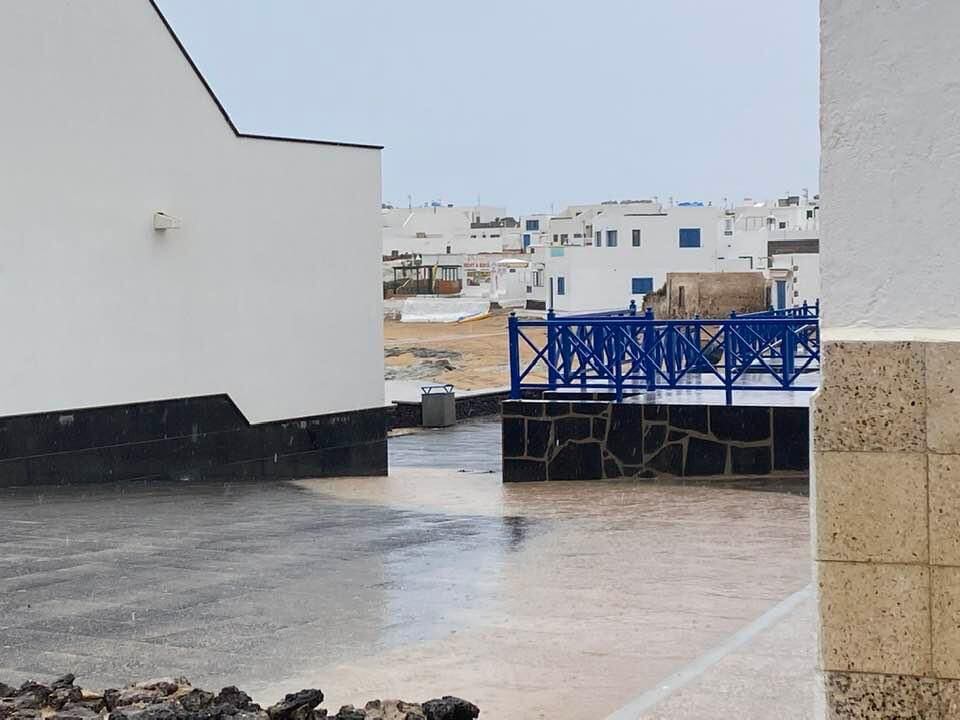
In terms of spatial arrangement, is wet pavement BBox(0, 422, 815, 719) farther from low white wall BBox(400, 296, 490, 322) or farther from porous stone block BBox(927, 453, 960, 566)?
low white wall BBox(400, 296, 490, 322)

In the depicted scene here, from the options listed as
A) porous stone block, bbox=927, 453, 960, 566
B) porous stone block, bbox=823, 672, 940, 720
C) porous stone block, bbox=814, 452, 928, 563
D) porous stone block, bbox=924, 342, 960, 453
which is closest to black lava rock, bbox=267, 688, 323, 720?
porous stone block, bbox=823, 672, 940, 720

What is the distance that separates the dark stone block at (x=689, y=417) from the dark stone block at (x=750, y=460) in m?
0.38

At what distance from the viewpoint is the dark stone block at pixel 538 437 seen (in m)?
14.6

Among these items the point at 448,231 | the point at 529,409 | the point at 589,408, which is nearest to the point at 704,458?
the point at 589,408

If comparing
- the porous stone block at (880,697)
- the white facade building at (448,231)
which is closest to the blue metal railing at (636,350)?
the porous stone block at (880,697)

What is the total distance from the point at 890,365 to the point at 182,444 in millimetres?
12605

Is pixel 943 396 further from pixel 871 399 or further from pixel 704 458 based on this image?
pixel 704 458

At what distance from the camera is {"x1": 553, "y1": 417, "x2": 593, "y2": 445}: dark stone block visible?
1435 cm

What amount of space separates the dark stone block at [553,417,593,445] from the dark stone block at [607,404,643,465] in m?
0.24

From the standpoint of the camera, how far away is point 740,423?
1361cm

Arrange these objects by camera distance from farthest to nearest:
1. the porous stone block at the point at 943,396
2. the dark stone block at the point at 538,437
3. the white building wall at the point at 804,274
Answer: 1. the white building wall at the point at 804,274
2. the dark stone block at the point at 538,437
3. the porous stone block at the point at 943,396

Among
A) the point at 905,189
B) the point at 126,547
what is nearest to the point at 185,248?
the point at 126,547

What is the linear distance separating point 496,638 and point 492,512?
17.2 feet

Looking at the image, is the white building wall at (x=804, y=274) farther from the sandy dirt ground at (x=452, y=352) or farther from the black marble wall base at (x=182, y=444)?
the black marble wall base at (x=182, y=444)
